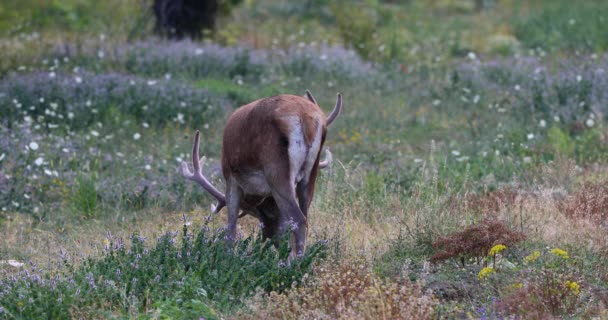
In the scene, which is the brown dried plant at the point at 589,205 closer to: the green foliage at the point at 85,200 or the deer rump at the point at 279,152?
the deer rump at the point at 279,152

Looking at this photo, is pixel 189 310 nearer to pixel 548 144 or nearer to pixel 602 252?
pixel 602 252

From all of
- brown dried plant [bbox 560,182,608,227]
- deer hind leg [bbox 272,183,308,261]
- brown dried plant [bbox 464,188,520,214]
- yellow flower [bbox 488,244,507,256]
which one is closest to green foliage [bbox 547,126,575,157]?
brown dried plant [bbox 464,188,520,214]

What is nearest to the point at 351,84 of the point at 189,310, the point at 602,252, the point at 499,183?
the point at 499,183

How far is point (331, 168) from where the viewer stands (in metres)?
9.96

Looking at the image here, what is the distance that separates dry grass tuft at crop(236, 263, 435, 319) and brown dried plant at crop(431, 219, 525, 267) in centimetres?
79

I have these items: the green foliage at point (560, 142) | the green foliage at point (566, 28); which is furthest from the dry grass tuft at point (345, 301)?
the green foliage at point (566, 28)

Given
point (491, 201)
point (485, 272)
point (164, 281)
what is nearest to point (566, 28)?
point (491, 201)

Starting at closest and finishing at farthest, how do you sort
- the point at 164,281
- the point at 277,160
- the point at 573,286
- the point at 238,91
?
the point at 573,286 < the point at 164,281 < the point at 277,160 < the point at 238,91

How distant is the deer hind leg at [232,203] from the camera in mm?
8023

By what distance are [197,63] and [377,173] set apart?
18.7ft

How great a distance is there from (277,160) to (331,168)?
264 cm

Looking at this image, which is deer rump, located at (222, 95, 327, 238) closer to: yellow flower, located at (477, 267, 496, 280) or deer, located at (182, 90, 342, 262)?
deer, located at (182, 90, 342, 262)

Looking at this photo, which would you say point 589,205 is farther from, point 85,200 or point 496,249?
point 85,200

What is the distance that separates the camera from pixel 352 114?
48.3 feet
